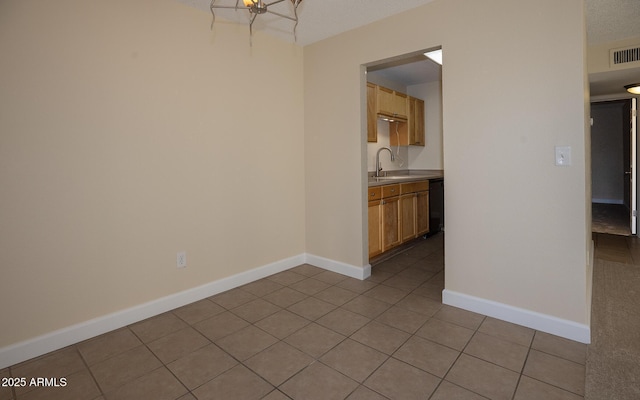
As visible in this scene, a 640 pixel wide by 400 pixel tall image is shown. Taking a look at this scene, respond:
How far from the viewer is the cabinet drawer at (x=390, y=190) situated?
3752 millimetres

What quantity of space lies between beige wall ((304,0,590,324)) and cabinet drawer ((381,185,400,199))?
1208 millimetres

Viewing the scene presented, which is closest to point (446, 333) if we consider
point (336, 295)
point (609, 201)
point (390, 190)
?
point (336, 295)

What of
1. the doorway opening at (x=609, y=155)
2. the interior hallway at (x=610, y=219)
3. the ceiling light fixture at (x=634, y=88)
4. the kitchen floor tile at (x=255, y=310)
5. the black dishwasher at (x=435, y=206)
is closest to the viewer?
the kitchen floor tile at (x=255, y=310)

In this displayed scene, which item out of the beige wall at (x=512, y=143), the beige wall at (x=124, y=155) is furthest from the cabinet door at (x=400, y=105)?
the beige wall at (x=124, y=155)

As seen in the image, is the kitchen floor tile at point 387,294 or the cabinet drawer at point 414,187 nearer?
the kitchen floor tile at point 387,294

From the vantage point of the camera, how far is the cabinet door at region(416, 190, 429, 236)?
4.50m

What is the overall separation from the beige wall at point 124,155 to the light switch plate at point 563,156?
2.39m

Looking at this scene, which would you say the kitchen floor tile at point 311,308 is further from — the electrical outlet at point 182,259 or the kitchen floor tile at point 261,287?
the electrical outlet at point 182,259

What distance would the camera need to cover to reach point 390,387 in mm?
1648

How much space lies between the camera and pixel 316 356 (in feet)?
6.36

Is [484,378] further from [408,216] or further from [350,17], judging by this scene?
[350,17]

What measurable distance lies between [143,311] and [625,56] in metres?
5.56

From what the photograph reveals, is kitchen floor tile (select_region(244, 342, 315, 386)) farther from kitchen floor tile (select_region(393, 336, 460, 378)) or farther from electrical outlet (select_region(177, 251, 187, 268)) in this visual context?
electrical outlet (select_region(177, 251, 187, 268))

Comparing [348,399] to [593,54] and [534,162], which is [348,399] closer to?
[534,162]
